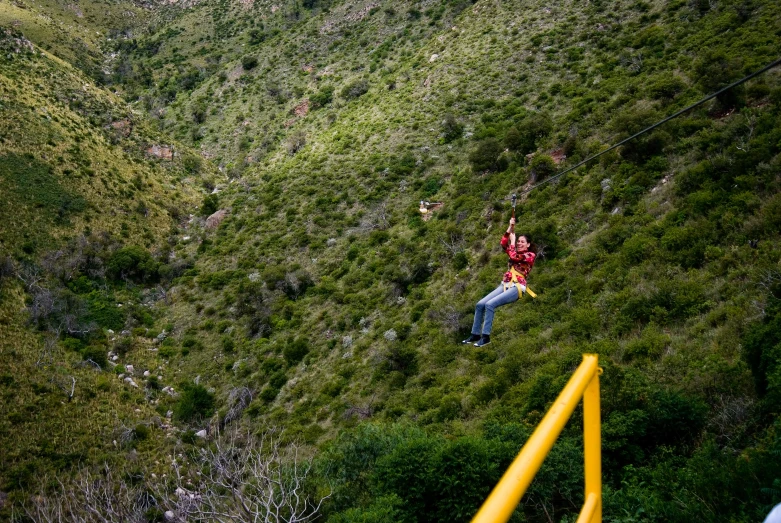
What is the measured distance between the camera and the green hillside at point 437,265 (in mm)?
7016

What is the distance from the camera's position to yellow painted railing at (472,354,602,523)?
1.20 m

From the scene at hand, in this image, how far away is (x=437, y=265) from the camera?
770 inches

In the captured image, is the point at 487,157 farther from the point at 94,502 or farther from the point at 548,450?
the point at 548,450

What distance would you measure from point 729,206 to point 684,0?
2156 centimetres

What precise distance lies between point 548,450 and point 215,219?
3637 centimetres

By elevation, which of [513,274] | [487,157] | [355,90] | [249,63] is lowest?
[487,157]

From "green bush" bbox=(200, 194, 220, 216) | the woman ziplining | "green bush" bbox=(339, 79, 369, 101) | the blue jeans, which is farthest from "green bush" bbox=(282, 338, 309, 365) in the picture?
"green bush" bbox=(339, 79, 369, 101)

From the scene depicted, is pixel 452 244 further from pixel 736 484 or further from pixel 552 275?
pixel 736 484

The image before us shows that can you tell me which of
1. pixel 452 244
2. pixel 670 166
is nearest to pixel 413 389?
pixel 452 244

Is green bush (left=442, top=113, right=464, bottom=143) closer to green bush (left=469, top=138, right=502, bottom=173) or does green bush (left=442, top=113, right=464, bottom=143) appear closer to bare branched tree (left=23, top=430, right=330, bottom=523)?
green bush (left=469, top=138, right=502, bottom=173)

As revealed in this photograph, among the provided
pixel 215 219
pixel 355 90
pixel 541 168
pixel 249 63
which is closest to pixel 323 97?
pixel 355 90

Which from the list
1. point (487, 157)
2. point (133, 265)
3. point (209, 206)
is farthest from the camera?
point (209, 206)

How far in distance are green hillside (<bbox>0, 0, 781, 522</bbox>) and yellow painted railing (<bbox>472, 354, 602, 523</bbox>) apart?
3.06 meters

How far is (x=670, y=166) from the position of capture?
1438 centimetres
